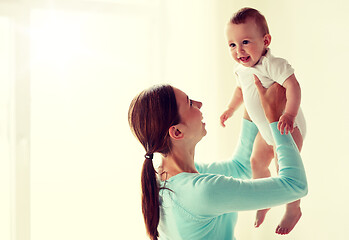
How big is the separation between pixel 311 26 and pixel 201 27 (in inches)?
29.0

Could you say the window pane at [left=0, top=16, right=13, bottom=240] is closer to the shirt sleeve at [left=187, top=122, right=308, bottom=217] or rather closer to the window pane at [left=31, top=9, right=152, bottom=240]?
the window pane at [left=31, top=9, right=152, bottom=240]

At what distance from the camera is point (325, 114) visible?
154cm

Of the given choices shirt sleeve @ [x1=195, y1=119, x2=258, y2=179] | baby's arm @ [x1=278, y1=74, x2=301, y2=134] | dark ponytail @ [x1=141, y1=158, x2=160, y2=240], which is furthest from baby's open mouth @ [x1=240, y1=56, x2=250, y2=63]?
dark ponytail @ [x1=141, y1=158, x2=160, y2=240]

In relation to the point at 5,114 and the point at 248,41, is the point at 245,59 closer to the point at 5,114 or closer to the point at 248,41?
the point at 248,41

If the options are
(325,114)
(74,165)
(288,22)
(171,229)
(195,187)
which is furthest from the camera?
(74,165)

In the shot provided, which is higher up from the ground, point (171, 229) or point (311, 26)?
point (311, 26)

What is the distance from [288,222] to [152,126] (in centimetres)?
47

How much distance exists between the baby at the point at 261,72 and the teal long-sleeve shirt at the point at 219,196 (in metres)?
0.08

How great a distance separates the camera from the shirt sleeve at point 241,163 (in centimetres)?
127

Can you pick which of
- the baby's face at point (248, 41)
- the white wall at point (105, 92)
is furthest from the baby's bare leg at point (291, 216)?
the white wall at point (105, 92)

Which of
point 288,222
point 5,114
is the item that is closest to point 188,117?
point 288,222

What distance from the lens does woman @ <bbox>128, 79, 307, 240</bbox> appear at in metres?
0.96

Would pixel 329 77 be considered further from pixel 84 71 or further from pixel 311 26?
pixel 84 71

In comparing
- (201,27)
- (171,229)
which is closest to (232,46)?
(171,229)
